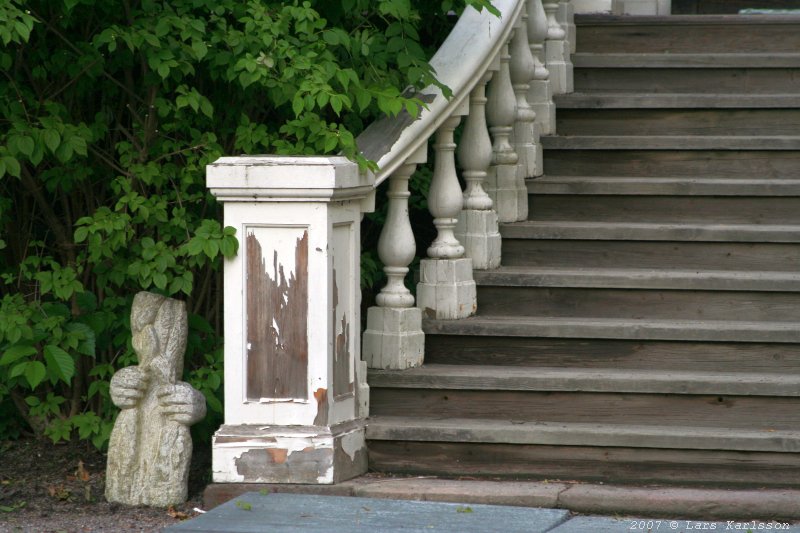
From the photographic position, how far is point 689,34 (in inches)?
264

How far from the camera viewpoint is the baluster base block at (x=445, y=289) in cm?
504

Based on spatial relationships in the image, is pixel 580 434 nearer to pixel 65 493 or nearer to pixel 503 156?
pixel 503 156

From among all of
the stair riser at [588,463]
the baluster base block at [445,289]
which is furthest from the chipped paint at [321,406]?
the baluster base block at [445,289]

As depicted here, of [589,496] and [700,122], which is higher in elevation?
[700,122]

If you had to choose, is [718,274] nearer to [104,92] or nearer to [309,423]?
[309,423]

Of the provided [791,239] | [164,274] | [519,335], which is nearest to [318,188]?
[164,274]

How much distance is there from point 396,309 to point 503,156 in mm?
1079

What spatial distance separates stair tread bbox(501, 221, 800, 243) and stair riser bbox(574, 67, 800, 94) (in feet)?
3.85

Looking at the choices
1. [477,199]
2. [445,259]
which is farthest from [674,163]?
[445,259]

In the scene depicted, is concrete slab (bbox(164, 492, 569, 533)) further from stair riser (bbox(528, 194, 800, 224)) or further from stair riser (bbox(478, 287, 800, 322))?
stair riser (bbox(528, 194, 800, 224))

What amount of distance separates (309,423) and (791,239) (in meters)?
2.23

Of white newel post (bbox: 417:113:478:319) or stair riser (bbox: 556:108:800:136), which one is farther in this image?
stair riser (bbox: 556:108:800:136)

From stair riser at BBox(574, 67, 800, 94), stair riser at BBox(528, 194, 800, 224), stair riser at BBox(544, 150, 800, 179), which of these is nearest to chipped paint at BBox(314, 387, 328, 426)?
stair riser at BBox(528, 194, 800, 224)

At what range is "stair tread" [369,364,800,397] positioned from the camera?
15.0 ft
